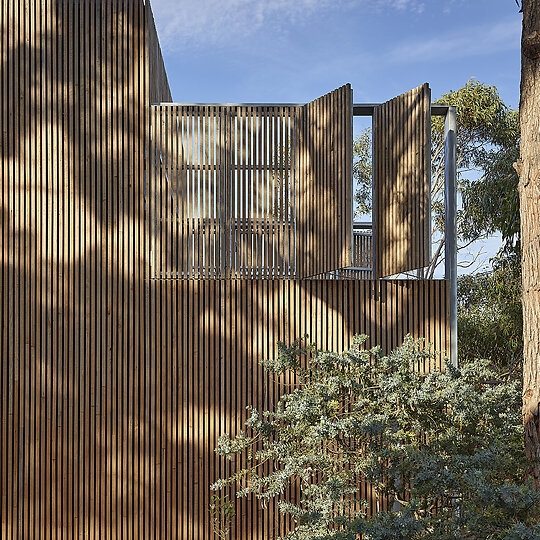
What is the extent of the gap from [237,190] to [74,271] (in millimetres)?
1817

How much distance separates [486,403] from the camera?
166 inches

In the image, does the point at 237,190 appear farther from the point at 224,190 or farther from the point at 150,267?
the point at 150,267

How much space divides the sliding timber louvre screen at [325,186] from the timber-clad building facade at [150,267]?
20 millimetres

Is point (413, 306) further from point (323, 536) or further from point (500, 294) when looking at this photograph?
point (500, 294)

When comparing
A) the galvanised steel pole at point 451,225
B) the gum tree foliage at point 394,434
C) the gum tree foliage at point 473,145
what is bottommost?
the gum tree foliage at point 394,434

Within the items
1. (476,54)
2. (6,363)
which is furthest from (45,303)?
(476,54)

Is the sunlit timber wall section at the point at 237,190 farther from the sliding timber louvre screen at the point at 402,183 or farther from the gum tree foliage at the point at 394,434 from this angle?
the gum tree foliage at the point at 394,434

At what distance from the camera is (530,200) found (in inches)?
174

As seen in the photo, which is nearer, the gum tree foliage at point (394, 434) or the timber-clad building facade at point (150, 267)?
the gum tree foliage at point (394, 434)

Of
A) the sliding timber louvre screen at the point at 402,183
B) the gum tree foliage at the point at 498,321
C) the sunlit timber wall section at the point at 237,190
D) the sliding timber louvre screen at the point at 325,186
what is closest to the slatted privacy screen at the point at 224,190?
the sunlit timber wall section at the point at 237,190

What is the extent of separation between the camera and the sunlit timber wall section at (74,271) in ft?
17.7

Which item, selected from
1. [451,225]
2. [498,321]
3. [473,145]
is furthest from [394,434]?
[473,145]

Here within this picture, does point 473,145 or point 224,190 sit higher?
point 473,145

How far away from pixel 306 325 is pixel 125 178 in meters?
2.34
